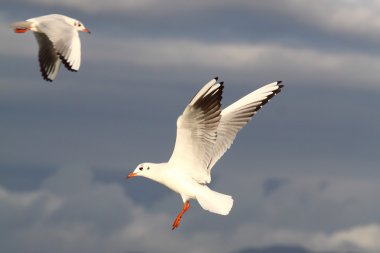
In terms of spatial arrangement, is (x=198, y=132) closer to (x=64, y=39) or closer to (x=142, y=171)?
(x=142, y=171)

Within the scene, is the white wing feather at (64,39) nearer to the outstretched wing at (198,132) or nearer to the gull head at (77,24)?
the gull head at (77,24)

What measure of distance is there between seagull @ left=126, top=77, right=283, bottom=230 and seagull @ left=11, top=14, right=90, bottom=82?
322 centimetres

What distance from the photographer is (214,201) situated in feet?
50.9

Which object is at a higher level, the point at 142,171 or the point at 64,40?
the point at 64,40

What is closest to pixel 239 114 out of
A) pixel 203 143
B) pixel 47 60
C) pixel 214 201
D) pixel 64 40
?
pixel 203 143

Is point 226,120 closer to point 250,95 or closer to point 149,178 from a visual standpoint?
point 250,95

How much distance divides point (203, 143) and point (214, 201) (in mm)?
1175

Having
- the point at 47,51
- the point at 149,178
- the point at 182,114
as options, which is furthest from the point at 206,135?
the point at 47,51

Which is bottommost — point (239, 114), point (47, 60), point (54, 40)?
point (239, 114)

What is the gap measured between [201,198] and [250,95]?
3.10 m

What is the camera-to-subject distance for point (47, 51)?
1977cm

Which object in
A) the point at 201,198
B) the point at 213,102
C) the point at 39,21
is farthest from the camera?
the point at 39,21

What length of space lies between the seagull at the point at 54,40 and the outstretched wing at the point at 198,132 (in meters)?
3.45

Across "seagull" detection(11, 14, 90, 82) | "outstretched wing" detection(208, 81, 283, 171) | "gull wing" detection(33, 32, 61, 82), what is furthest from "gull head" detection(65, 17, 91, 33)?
"outstretched wing" detection(208, 81, 283, 171)
